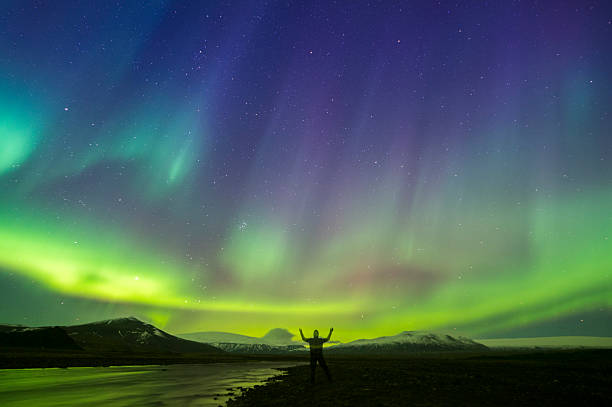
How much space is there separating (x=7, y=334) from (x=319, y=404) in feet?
812

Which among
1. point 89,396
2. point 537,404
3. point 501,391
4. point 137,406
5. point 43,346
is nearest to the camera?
point 537,404

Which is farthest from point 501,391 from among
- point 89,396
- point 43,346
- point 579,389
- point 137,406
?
point 43,346

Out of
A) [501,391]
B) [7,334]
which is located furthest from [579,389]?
[7,334]

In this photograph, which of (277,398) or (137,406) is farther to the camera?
(277,398)

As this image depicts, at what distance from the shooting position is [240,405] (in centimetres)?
1730

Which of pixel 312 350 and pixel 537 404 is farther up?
pixel 312 350

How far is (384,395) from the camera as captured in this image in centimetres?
1980

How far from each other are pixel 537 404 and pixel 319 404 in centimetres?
992

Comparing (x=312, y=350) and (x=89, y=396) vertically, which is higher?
(x=312, y=350)

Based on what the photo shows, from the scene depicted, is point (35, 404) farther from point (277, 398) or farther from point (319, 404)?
point (319, 404)

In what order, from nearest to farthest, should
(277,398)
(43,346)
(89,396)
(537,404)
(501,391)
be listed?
(537,404)
(277,398)
(501,391)
(89,396)
(43,346)

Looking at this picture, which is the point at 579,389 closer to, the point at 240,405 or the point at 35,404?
the point at 240,405

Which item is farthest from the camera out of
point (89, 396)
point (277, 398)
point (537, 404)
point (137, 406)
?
point (89, 396)

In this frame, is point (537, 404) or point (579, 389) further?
point (579, 389)
